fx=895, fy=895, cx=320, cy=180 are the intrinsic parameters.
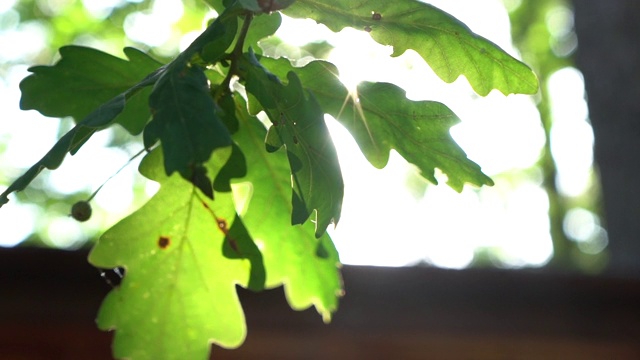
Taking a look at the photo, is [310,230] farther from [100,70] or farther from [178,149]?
[178,149]

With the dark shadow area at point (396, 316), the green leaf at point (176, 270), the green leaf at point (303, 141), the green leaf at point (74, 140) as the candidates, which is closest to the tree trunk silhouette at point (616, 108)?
the dark shadow area at point (396, 316)

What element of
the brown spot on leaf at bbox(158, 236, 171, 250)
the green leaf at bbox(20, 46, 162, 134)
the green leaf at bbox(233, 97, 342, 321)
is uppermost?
the green leaf at bbox(20, 46, 162, 134)

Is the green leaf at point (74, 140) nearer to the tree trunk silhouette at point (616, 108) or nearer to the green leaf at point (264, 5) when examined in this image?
the green leaf at point (264, 5)

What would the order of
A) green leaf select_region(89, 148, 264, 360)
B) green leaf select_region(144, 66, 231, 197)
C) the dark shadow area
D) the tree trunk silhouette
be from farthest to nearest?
the tree trunk silhouette < the dark shadow area < green leaf select_region(89, 148, 264, 360) < green leaf select_region(144, 66, 231, 197)

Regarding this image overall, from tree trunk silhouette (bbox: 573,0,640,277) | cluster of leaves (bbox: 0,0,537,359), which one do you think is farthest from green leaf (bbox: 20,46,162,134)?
tree trunk silhouette (bbox: 573,0,640,277)

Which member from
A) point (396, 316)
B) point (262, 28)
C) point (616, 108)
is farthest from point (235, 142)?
point (616, 108)

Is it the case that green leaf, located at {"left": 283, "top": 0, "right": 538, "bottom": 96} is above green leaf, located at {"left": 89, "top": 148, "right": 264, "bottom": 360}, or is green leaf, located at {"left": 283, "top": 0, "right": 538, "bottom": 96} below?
above

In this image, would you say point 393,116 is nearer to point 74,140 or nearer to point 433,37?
point 433,37

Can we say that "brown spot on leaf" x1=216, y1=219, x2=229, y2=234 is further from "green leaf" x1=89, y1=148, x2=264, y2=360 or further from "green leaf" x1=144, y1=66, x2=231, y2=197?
"green leaf" x1=144, y1=66, x2=231, y2=197
